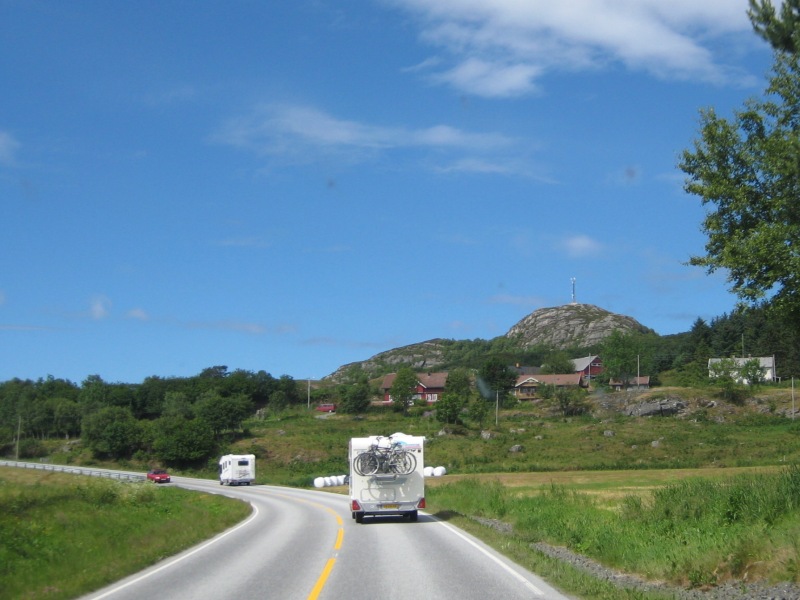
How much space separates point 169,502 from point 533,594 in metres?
23.4

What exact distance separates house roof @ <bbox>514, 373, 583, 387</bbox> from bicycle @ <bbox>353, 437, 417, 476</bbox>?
118297 mm

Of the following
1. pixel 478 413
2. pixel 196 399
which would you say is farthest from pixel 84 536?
pixel 196 399

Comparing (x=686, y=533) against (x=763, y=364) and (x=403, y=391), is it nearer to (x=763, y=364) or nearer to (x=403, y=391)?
(x=403, y=391)

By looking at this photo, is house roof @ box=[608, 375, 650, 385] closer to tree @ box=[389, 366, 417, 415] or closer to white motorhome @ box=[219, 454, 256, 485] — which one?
tree @ box=[389, 366, 417, 415]

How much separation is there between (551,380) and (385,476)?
12628 cm

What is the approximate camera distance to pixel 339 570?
→ 1503 centimetres

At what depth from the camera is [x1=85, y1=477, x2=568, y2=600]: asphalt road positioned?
12.4m

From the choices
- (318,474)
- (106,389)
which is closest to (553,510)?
(318,474)

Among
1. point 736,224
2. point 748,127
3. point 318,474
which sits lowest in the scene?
point 318,474

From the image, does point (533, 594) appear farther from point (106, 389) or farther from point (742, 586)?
point (106, 389)

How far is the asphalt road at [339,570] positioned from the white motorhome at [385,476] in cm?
224

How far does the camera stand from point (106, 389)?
151 metres

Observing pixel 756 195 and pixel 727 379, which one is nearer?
pixel 756 195

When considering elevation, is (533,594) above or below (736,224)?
below
